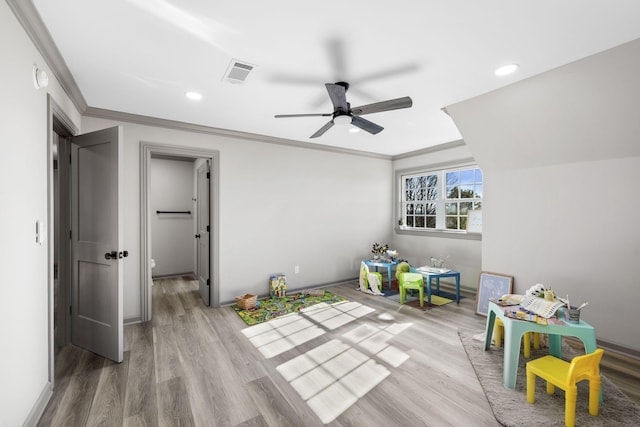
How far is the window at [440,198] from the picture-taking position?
475cm

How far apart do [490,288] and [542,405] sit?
1778 millimetres

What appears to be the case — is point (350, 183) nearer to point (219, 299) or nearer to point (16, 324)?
point (219, 299)

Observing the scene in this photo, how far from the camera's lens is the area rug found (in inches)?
70.7

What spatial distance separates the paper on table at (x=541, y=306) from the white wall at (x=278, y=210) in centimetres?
312

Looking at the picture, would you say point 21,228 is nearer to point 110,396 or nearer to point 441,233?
point 110,396

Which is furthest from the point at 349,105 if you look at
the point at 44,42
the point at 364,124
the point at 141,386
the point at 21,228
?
the point at 141,386

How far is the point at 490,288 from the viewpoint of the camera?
3561 mm

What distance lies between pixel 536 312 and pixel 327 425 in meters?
1.80

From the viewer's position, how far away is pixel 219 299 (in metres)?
3.96

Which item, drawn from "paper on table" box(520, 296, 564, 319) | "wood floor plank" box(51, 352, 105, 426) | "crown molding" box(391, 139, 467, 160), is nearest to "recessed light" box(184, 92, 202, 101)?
"wood floor plank" box(51, 352, 105, 426)

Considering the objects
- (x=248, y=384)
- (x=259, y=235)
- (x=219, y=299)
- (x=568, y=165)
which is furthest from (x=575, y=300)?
(x=219, y=299)

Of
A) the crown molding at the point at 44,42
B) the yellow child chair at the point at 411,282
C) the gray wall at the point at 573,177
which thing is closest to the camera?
the crown molding at the point at 44,42

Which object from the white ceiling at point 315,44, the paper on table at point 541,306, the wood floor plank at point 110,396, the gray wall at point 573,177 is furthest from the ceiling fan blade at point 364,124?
the wood floor plank at point 110,396

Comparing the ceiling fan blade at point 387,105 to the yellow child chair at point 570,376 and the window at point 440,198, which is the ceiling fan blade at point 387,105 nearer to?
the yellow child chair at point 570,376
